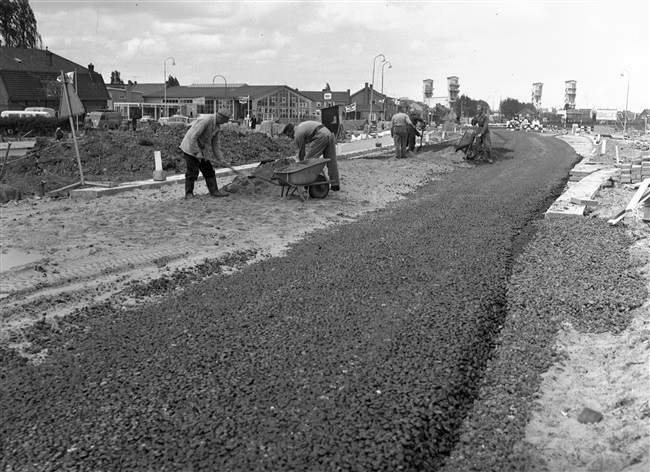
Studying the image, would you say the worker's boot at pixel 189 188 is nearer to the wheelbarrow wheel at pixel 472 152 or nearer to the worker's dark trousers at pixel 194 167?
the worker's dark trousers at pixel 194 167

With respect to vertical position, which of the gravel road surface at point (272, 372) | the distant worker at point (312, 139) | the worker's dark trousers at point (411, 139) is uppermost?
the distant worker at point (312, 139)

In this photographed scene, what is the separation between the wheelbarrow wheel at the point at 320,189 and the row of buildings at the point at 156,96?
748 inches

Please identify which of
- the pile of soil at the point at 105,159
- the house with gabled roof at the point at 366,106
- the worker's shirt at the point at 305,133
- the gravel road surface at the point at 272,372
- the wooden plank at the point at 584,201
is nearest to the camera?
the gravel road surface at the point at 272,372

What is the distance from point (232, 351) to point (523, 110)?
120 meters

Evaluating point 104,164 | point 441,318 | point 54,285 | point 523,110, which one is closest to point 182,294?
point 54,285

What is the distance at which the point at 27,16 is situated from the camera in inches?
2625

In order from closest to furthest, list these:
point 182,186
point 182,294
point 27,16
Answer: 1. point 182,294
2. point 182,186
3. point 27,16

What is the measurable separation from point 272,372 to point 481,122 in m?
18.6

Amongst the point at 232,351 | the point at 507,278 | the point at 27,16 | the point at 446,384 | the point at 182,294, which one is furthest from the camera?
the point at 27,16

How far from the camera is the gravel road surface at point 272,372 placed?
3527 mm

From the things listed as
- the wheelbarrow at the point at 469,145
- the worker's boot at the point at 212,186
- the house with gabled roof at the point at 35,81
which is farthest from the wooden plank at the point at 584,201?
the house with gabled roof at the point at 35,81

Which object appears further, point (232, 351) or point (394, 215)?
point (394, 215)

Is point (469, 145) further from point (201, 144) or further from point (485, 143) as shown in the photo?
point (201, 144)

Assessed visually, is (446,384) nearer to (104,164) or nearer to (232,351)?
(232,351)
